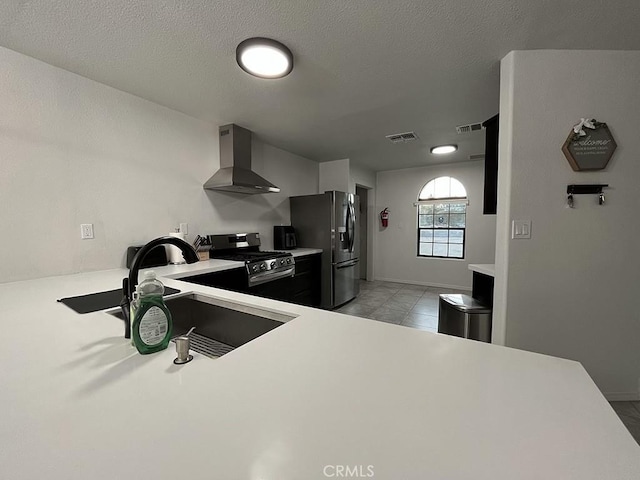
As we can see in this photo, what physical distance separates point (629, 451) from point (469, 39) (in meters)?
2.05

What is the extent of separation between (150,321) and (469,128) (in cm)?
363

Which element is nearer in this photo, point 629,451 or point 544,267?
point 629,451

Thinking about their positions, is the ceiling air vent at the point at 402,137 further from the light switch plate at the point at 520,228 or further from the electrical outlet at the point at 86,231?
the electrical outlet at the point at 86,231

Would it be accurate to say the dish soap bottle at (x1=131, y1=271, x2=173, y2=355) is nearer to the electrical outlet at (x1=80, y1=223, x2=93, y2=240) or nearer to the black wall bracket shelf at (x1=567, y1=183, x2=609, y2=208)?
the electrical outlet at (x1=80, y1=223, x2=93, y2=240)

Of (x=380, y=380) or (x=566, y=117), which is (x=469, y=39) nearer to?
(x=566, y=117)

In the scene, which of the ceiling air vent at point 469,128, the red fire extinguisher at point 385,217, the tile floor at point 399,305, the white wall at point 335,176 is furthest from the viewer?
the red fire extinguisher at point 385,217

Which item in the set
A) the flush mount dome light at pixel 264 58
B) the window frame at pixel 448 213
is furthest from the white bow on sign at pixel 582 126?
the window frame at pixel 448 213

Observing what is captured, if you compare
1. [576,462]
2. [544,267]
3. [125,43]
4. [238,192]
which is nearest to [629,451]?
[576,462]

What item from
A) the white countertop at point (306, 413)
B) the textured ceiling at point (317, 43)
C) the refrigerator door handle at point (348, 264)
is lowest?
the refrigerator door handle at point (348, 264)

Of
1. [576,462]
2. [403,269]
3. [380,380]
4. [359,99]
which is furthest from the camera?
[403,269]

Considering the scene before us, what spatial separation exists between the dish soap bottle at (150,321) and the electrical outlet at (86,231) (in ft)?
5.99

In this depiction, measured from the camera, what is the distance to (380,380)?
60 centimetres

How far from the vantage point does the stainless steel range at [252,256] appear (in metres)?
2.58

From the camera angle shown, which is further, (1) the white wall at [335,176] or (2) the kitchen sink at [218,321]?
(1) the white wall at [335,176]
